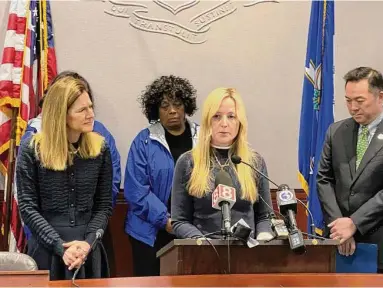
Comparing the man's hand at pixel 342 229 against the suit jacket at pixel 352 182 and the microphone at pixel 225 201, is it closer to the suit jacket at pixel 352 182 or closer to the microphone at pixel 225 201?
the suit jacket at pixel 352 182

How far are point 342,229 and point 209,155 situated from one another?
0.78m

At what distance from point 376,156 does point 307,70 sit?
1.21 metres

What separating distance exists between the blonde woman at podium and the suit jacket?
568mm

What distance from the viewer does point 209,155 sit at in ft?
9.74

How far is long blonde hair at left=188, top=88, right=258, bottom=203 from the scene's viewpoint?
114 inches

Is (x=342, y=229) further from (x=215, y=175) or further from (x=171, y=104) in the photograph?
(x=171, y=104)

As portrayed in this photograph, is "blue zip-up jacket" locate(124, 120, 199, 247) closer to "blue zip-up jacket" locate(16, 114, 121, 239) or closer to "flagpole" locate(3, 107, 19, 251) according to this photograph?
"blue zip-up jacket" locate(16, 114, 121, 239)

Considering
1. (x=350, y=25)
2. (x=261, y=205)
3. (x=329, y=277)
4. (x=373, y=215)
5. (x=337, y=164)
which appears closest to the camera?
(x=329, y=277)

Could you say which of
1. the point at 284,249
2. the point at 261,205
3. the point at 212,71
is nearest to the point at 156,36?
the point at 212,71

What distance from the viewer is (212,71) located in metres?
4.94

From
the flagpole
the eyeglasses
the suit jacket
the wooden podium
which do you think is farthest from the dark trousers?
the wooden podium

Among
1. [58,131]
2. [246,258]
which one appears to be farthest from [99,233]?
[246,258]

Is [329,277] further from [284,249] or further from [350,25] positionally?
[350,25]

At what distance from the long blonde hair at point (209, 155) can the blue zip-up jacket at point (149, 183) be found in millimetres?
1034
